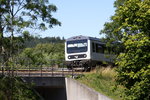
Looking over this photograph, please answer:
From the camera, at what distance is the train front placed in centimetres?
3647

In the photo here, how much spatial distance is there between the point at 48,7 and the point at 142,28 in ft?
17.9

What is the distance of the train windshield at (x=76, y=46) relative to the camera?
36.9 metres

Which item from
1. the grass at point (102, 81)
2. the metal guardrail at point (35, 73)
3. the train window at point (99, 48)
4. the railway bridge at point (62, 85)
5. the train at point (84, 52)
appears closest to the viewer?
the metal guardrail at point (35, 73)

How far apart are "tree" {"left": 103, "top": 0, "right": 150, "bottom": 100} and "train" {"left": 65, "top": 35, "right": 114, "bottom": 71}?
64.3ft

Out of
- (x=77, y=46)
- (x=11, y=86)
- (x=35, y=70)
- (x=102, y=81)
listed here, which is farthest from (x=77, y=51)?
(x=11, y=86)

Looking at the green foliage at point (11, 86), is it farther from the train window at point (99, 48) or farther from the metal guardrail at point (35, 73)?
the train window at point (99, 48)

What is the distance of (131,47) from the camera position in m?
15.4

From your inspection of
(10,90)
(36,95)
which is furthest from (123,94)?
(36,95)

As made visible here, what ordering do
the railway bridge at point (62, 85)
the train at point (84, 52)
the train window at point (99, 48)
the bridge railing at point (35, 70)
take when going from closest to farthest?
1. the bridge railing at point (35, 70)
2. the railway bridge at point (62, 85)
3. the train at point (84, 52)
4. the train window at point (99, 48)

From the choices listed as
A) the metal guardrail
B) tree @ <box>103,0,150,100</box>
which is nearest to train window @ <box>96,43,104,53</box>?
the metal guardrail

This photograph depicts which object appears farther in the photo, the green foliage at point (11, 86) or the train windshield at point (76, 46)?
the train windshield at point (76, 46)

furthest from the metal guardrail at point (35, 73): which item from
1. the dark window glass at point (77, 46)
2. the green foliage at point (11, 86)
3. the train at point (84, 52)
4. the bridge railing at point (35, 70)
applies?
the dark window glass at point (77, 46)

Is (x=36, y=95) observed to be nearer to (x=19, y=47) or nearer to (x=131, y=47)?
(x=19, y=47)

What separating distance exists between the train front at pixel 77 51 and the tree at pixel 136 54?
19988mm
